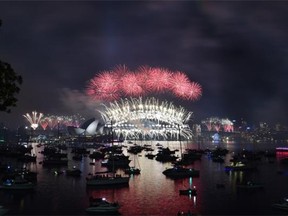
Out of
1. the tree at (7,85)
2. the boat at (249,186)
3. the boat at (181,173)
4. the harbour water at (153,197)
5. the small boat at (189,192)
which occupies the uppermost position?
the tree at (7,85)

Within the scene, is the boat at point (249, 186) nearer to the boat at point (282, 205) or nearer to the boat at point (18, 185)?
the boat at point (282, 205)

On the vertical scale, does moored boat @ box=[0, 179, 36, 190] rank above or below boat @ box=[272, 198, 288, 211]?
above

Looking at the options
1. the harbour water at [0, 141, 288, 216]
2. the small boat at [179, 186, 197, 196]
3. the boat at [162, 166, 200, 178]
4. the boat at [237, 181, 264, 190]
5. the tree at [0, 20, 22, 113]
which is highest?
the tree at [0, 20, 22, 113]

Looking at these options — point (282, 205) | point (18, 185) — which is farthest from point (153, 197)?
point (18, 185)

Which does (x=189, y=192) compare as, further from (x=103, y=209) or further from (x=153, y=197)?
(x=103, y=209)

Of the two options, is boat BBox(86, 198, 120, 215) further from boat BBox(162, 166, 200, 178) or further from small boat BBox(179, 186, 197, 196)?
boat BBox(162, 166, 200, 178)

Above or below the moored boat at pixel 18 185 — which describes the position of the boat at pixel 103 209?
below

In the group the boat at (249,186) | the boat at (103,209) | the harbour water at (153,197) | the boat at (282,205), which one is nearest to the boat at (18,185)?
the harbour water at (153,197)

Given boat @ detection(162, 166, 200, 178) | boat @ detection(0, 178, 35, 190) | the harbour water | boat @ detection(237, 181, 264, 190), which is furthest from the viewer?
boat @ detection(162, 166, 200, 178)

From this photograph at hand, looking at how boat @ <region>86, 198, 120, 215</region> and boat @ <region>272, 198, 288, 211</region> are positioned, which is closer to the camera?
boat @ <region>86, 198, 120, 215</region>

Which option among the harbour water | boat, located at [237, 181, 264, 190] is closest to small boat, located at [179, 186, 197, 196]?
the harbour water

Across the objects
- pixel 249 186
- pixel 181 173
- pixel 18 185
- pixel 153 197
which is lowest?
pixel 153 197

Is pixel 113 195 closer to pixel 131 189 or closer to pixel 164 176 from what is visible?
pixel 131 189
